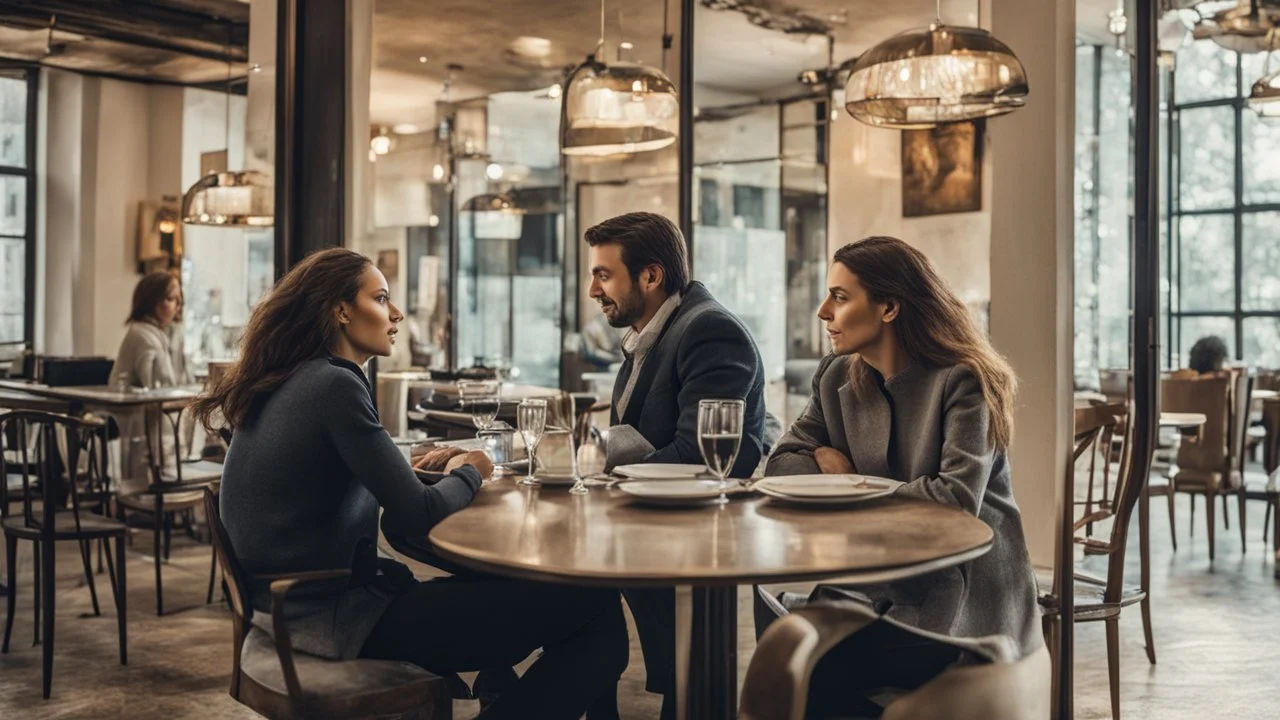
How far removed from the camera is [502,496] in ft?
8.18

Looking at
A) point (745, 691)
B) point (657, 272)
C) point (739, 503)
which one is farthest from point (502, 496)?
point (657, 272)

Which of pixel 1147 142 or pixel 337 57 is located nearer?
pixel 1147 142

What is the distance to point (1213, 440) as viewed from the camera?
675cm

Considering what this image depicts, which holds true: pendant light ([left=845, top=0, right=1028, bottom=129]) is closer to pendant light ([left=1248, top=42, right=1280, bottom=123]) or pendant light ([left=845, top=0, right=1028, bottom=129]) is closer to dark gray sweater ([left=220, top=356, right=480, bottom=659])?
dark gray sweater ([left=220, top=356, right=480, bottom=659])

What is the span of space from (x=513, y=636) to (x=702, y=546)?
695 millimetres

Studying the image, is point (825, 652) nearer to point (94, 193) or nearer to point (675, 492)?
point (675, 492)

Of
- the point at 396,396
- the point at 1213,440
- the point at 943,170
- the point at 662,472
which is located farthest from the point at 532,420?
the point at 1213,440

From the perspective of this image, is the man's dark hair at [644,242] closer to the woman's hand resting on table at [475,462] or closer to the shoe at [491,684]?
the woman's hand resting on table at [475,462]

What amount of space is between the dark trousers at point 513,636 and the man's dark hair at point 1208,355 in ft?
23.9

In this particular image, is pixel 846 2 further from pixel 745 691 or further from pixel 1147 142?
pixel 745 691

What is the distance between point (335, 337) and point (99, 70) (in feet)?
22.1

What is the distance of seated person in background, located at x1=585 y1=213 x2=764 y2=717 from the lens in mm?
3088

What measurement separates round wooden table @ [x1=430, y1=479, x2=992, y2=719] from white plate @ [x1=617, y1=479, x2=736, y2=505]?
3cm

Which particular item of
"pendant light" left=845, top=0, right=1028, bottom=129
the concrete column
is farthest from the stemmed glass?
the concrete column
